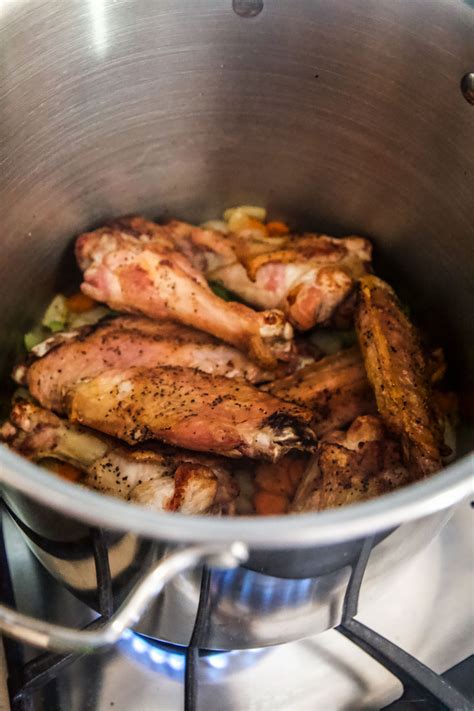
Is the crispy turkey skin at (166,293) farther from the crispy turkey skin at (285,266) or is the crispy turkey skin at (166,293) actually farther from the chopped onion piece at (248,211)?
the chopped onion piece at (248,211)

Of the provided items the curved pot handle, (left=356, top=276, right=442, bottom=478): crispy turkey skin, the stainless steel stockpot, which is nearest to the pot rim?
the curved pot handle

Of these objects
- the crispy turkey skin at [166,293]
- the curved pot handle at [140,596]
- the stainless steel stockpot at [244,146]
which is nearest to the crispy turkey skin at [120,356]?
the crispy turkey skin at [166,293]

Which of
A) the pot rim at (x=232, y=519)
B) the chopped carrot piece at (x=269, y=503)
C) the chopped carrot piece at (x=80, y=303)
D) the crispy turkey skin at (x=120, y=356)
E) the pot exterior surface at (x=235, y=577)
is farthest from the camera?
the chopped carrot piece at (x=80, y=303)

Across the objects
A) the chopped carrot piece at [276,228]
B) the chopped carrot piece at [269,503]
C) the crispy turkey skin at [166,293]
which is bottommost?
the chopped carrot piece at [269,503]

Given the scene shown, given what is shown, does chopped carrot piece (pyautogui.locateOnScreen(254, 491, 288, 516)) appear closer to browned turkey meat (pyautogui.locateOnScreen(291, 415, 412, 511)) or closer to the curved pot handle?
browned turkey meat (pyautogui.locateOnScreen(291, 415, 412, 511))

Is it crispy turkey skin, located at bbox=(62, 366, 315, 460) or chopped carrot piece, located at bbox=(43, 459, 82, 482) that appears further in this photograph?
chopped carrot piece, located at bbox=(43, 459, 82, 482)

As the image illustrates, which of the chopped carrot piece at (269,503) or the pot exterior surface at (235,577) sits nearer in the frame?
the pot exterior surface at (235,577)

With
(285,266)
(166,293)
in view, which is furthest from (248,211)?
(166,293)

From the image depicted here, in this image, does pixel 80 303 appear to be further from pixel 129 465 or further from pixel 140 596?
pixel 140 596
